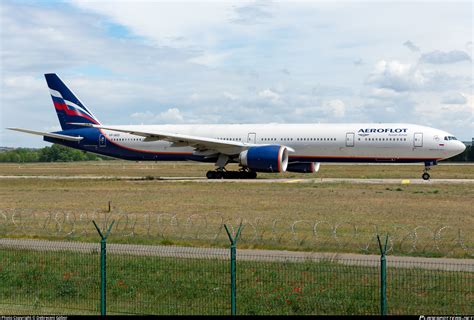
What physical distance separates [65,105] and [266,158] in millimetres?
20918

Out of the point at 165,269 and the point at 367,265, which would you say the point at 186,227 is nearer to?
the point at 165,269

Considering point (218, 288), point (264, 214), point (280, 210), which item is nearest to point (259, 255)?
point (218, 288)

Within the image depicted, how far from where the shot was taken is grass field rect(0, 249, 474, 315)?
45.0 ft

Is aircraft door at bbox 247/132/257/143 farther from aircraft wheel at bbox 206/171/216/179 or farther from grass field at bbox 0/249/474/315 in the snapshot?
grass field at bbox 0/249/474/315

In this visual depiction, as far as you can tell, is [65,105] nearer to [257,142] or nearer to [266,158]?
[257,142]

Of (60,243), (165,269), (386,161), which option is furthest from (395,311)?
(386,161)

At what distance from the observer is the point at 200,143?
161 ft

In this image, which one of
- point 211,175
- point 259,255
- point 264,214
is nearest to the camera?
point 259,255

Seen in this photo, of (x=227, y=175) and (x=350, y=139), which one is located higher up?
(x=350, y=139)

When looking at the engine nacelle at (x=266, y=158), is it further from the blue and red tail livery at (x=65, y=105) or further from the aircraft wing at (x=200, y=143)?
the blue and red tail livery at (x=65, y=105)

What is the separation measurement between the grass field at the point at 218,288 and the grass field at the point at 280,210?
3477mm

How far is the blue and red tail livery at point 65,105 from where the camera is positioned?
5694 centimetres

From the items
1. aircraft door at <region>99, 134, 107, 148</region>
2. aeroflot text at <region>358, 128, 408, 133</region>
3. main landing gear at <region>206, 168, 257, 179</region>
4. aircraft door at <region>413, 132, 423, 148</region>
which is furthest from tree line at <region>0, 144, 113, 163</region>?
aircraft door at <region>413, 132, 423, 148</region>

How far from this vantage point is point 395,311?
42.8ft
